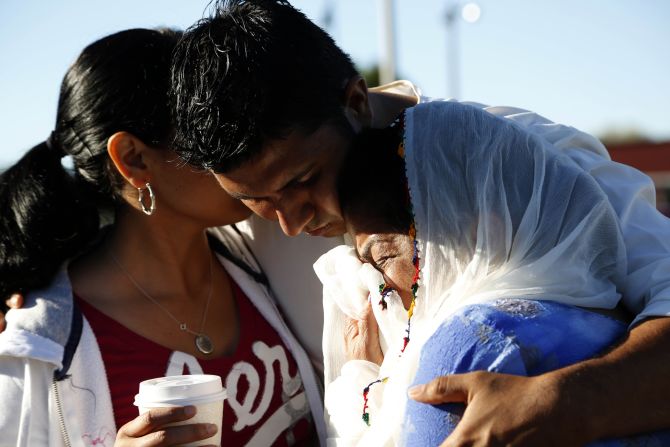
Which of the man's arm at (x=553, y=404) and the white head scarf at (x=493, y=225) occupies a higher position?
the white head scarf at (x=493, y=225)

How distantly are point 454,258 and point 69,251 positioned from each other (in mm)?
1605

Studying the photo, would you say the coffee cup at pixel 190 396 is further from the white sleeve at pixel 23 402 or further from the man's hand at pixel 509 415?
the man's hand at pixel 509 415

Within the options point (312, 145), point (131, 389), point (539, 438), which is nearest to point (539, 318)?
point (539, 438)

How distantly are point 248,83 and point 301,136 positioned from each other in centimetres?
21

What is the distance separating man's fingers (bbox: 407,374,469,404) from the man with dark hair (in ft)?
0.97

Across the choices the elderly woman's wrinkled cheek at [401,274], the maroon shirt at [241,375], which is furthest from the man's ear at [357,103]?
the maroon shirt at [241,375]

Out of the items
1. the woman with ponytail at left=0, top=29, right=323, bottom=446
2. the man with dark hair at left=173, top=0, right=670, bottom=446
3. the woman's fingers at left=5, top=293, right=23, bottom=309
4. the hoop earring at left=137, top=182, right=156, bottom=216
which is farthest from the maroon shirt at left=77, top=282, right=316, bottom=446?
the man with dark hair at left=173, top=0, right=670, bottom=446

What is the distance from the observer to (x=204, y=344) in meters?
2.60

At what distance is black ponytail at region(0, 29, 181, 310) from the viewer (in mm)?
2479

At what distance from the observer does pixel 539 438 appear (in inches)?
53.7

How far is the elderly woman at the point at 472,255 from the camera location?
4.76ft

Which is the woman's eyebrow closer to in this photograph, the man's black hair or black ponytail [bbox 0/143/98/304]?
the man's black hair

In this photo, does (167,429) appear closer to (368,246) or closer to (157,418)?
(157,418)

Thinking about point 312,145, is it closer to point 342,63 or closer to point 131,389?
point 342,63
